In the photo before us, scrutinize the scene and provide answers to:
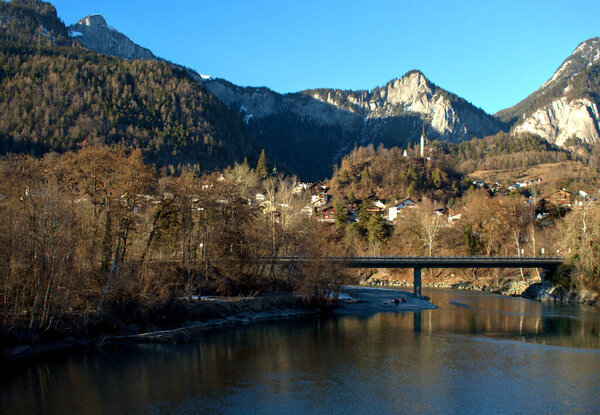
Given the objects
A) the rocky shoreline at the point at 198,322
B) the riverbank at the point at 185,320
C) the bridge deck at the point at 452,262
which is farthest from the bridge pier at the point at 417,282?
the rocky shoreline at the point at 198,322

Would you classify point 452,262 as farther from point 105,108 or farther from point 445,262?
point 105,108

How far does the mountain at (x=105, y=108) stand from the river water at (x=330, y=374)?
105 metres

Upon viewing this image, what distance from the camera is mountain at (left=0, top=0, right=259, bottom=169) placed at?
13250 centimetres

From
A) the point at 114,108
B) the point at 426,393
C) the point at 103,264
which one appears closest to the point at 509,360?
the point at 426,393

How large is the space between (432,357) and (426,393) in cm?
702

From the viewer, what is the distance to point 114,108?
15062 cm

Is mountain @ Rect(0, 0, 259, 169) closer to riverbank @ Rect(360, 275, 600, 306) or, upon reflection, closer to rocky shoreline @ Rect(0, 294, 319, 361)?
riverbank @ Rect(360, 275, 600, 306)

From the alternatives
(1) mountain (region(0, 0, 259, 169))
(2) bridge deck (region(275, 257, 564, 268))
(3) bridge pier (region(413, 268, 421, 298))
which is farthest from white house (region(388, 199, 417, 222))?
(1) mountain (region(0, 0, 259, 169))

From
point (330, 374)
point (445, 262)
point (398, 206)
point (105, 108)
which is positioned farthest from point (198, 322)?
point (105, 108)

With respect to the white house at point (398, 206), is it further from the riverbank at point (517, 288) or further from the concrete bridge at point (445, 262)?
the concrete bridge at point (445, 262)

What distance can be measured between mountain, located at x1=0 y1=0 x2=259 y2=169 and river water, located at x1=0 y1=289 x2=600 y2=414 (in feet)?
345

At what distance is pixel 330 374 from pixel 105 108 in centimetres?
14544

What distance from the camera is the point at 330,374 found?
76.8 feet

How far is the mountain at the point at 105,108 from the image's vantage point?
132500 millimetres
